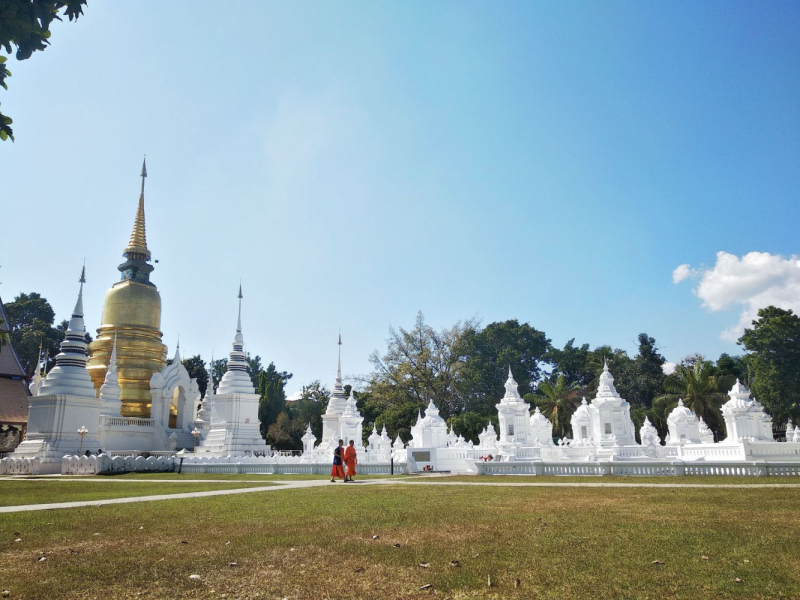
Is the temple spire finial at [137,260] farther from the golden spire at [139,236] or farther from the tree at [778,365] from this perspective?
the tree at [778,365]

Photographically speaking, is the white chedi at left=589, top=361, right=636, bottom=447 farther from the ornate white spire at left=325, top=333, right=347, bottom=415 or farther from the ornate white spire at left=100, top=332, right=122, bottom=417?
the ornate white spire at left=100, top=332, right=122, bottom=417

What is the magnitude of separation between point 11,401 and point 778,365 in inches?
2336

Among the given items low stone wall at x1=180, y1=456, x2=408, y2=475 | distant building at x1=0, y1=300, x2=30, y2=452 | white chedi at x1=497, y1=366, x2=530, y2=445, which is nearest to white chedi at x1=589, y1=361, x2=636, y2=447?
white chedi at x1=497, y1=366, x2=530, y2=445

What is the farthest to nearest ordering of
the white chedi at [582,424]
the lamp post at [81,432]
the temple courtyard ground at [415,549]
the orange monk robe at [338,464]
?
the white chedi at [582,424] → the lamp post at [81,432] → the orange monk robe at [338,464] → the temple courtyard ground at [415,549]

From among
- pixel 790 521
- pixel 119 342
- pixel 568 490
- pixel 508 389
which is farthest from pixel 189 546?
pixel 119 342

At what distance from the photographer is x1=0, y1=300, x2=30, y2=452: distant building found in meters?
42.9

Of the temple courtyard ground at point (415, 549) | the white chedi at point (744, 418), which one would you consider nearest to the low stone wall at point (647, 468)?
the temple courtyard ground at point (415, 549)

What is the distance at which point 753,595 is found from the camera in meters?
5.21

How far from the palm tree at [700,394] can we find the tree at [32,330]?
57.5 metres

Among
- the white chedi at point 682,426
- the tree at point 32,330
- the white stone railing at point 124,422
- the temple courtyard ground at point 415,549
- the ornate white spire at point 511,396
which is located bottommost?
the temple courtyard ground at point 415,549

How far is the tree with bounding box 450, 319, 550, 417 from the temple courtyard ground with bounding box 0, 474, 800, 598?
4628 cm

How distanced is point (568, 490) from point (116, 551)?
11.3 meters

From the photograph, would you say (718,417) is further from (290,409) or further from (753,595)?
(753,595)

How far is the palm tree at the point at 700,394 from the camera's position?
5022 cm
